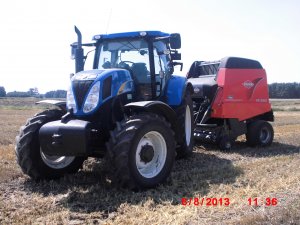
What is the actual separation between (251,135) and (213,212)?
6116 mm

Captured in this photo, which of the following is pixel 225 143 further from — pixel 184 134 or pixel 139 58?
pixel 139 58

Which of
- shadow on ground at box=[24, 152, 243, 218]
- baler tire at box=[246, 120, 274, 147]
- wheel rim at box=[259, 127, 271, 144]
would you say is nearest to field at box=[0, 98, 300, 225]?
shadow on ground at box=[24, 152, 243, 218]

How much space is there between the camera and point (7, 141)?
11.1 m

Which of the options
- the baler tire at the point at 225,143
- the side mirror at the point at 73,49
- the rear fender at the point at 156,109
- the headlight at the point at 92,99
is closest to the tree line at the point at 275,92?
the baler tire at the point at 225,143

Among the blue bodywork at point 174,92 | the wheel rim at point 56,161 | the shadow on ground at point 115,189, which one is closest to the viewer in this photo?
the shadow on ground at point 115,189

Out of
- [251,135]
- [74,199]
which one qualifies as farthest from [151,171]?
[251,135]

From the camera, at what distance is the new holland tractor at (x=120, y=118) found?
554 cm

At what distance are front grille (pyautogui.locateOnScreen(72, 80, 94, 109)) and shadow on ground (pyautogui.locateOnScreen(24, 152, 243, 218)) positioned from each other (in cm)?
124

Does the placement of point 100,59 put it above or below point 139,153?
above

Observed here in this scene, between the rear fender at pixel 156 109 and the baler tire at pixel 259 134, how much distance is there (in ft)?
13.3

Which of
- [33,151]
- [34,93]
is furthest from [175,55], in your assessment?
[34,93]

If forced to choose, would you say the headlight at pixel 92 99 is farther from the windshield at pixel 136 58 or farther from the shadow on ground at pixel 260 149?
the shadow on ground at pixel 260 149

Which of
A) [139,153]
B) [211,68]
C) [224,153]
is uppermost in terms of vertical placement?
[211,68]

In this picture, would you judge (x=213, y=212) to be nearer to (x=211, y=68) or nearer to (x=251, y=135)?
(x=251, y=135)
